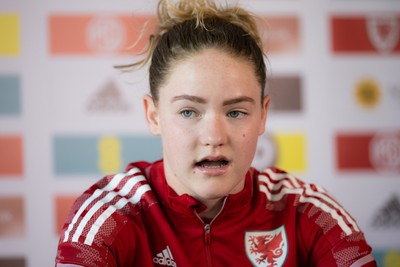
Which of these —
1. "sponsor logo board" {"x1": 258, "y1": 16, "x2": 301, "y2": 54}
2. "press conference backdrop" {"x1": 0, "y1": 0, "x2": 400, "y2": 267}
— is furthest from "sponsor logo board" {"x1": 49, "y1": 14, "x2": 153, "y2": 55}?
"sponsor logo board" {"x1": 258, "y1": 16, "x2": 301, "y2": 54}

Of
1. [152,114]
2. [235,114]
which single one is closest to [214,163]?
[235,114]

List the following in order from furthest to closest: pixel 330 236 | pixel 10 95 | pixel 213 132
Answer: pixel 10 95 → pixel 330 236 → pixel 213 132

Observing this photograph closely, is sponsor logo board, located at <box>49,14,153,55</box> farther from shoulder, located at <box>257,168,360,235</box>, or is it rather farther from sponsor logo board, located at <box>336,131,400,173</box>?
shoulder, located at <box>257,168,360,235</box>

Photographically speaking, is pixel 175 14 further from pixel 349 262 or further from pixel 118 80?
pixel 118 80

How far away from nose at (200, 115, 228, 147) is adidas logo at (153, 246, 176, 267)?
245 millimetres

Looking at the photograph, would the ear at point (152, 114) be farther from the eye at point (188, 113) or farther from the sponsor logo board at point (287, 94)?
the sponsor logo board at point (287, 94)

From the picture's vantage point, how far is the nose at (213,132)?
1.02 m

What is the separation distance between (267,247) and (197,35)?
18.4 inches

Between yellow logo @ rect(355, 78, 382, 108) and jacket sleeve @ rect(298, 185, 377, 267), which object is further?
yellow logo @ rect(355, 78, 382, 108)

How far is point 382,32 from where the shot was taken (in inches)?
90.5

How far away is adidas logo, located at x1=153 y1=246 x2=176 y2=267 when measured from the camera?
1.10 metres

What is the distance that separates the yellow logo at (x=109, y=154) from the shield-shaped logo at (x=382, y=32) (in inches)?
45.9

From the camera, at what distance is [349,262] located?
1.09m

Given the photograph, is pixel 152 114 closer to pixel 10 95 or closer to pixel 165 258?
pixel 165 258
